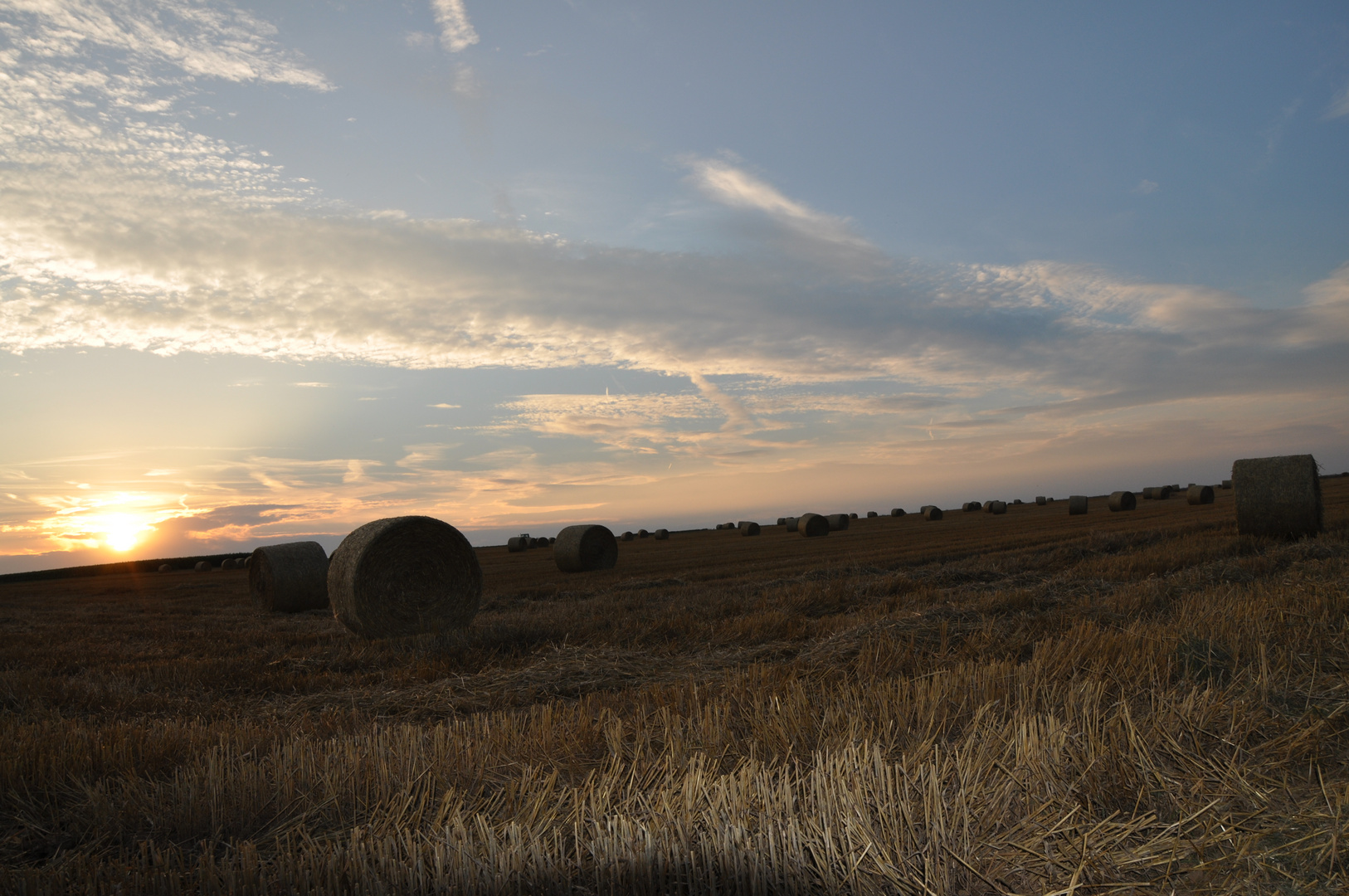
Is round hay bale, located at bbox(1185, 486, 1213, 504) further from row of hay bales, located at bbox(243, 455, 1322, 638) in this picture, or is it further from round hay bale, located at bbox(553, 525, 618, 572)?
round hay bale, located at bbox(553, 525, 618, 572)

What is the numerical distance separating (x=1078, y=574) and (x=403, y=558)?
38.8 feet

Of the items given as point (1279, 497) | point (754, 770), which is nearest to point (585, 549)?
point (1279, 497)

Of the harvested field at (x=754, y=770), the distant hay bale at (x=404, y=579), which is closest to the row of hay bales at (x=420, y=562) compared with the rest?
the distant hay bale at (x=404, y=579)

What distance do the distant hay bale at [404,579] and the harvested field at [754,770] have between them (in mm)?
4361

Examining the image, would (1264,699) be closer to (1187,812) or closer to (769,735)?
(1187,812)

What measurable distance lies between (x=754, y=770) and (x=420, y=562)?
11.9 metres

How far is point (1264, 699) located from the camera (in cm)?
381

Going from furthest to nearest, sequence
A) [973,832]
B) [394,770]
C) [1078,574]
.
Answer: [1078,574] → [394,770] → [973,832]

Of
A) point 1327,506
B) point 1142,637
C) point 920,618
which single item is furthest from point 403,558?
point 1327,506

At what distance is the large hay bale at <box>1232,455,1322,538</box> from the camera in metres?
17.5

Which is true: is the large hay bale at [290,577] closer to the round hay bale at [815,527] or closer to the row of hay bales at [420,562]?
the row of hay bales at [420,562]

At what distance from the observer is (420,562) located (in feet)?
45.3

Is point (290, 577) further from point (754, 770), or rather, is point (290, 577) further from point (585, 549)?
point (754, 770)

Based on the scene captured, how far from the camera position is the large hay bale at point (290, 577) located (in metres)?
18.3
